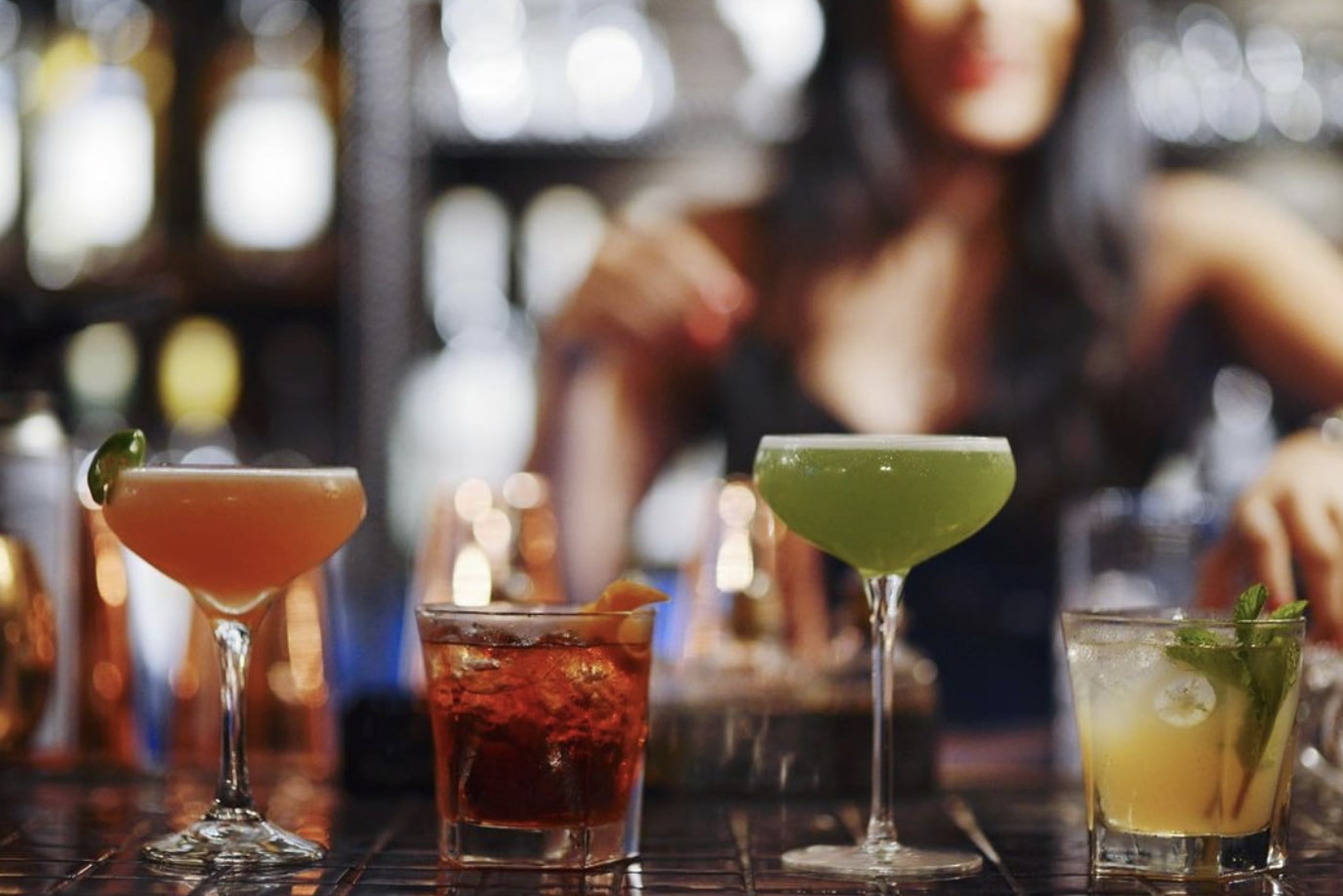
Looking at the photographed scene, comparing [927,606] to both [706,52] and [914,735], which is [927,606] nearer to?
[706,52]

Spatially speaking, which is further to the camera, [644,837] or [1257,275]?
[1257,275]

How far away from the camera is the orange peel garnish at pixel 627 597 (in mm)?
1324

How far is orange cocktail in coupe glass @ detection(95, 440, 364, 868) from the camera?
140 cm

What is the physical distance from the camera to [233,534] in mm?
1429

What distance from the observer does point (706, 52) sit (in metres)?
3.57

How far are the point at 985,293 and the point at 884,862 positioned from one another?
7.79 ft

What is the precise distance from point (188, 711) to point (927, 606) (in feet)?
5.82

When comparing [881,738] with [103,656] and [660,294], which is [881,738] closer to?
[103,656]

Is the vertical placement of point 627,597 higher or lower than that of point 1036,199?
lower

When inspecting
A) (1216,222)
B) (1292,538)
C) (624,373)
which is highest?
(1216,222)

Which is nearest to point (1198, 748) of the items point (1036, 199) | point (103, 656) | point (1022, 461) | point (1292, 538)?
point (1292, 538)

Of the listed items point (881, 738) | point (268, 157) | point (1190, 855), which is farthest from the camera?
point (268, 157)

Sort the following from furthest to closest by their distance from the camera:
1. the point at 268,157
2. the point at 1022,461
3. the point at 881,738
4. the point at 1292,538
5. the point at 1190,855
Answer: the point at 268,157
the point at 1022,461
the point at 1292,538
the point at 881,738
the point at 1190,855

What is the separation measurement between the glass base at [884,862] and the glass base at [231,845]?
13.4 inches
